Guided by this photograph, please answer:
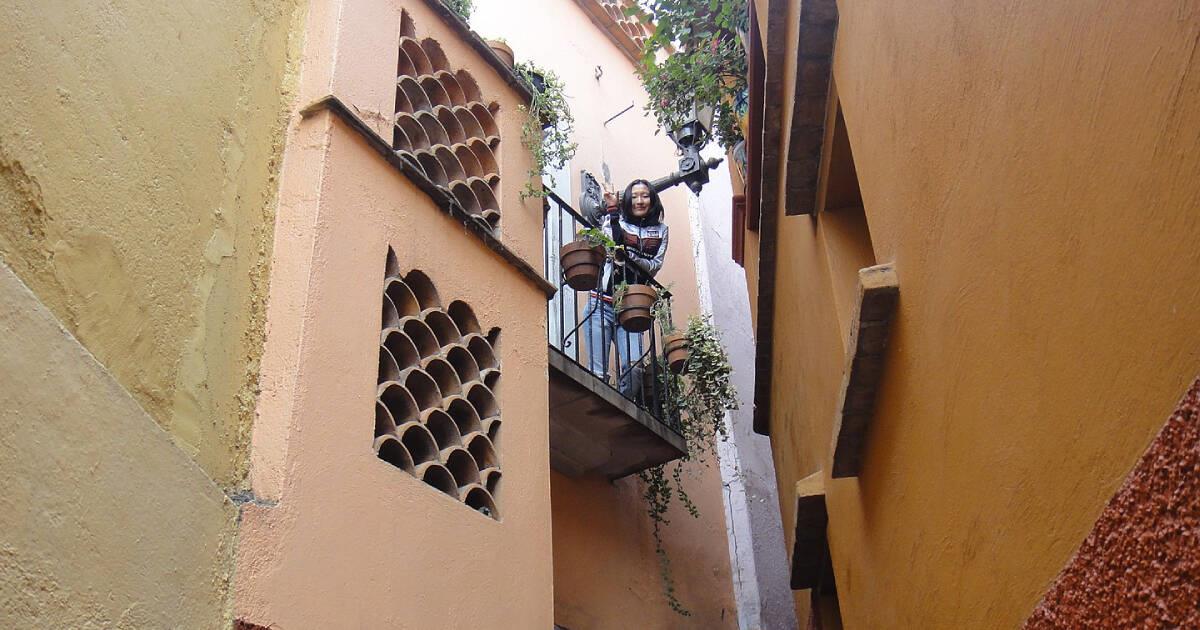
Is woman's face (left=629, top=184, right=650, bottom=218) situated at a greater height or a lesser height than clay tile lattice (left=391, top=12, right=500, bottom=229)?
greater

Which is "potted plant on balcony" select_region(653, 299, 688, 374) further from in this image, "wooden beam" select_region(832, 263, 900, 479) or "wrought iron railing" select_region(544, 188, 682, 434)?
"wooden beam" select_region(832, 263, 900, 479)

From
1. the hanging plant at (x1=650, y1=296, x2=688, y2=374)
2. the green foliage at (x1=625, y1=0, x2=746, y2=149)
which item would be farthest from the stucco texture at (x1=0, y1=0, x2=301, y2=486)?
the hanging plant at (x1=650, y1=296, x2=688, y2=374)

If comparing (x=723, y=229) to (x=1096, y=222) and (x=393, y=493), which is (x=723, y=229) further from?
(x=1096, y=222)

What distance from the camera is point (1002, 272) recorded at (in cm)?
272

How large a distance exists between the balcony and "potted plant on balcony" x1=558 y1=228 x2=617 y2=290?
11.1 inches

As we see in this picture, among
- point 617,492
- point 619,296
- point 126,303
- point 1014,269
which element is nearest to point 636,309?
point 619,296

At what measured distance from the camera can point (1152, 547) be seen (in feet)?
6.86

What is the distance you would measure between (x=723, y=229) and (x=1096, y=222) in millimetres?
11261

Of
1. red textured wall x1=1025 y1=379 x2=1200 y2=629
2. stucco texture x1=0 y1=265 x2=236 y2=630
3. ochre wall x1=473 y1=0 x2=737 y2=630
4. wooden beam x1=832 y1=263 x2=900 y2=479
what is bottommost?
red textured wall x1=1025 y1=379 x2=1200 y2=629

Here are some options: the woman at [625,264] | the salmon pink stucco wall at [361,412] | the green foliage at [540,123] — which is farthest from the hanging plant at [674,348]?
the salmon pink stucco wall at [361,412]

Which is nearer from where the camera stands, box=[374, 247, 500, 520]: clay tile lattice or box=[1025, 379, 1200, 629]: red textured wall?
box=[1025, 379, 1200, 629]: red textured wall

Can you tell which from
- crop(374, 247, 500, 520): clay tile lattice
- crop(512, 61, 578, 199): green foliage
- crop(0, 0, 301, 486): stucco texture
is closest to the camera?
crop(0, 0, 301, 486): stucco texture

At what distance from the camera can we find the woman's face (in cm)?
940

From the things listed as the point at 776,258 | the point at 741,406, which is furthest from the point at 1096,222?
the point at 741,406
